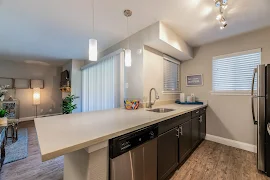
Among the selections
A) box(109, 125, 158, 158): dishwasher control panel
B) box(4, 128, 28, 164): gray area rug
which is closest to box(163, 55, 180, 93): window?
box(109, 125, 158, 158): dishwasher control panel

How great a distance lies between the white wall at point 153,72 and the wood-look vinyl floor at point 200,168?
4.18ft

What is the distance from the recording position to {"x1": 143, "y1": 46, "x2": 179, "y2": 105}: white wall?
243cm

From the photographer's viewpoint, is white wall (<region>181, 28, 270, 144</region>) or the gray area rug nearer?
the gray area rug

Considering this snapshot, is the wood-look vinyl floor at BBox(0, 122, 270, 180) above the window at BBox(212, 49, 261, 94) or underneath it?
underneath

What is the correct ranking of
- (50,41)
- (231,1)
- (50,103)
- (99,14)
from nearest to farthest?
1. (231,1)
2. (99,14)
3. (50,41)
4. (50,103)

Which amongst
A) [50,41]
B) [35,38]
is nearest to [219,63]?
[50,41]

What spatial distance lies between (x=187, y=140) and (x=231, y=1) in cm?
212

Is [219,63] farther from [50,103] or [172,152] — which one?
[50,103]

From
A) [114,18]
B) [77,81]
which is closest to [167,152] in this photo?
[114,18]

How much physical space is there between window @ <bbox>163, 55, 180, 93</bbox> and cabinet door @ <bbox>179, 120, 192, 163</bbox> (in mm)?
1044

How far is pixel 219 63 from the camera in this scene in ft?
9.59

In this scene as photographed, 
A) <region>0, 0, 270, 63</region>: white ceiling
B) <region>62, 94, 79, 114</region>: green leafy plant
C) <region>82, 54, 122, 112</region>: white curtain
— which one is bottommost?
<region>62, 94, 79, 114</region>: green leafy plant

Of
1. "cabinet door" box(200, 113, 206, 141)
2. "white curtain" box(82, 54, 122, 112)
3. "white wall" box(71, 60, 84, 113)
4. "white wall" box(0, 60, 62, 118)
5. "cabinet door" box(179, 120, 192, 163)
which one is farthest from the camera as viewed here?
"white wall" box(0, 60, 62, 118)

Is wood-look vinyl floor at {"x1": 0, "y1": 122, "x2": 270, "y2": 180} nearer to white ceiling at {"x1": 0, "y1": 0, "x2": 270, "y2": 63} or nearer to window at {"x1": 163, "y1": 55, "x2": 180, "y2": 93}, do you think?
window at {"x1": 163, "y1": 55, "x2": 180, "y2": 93}
